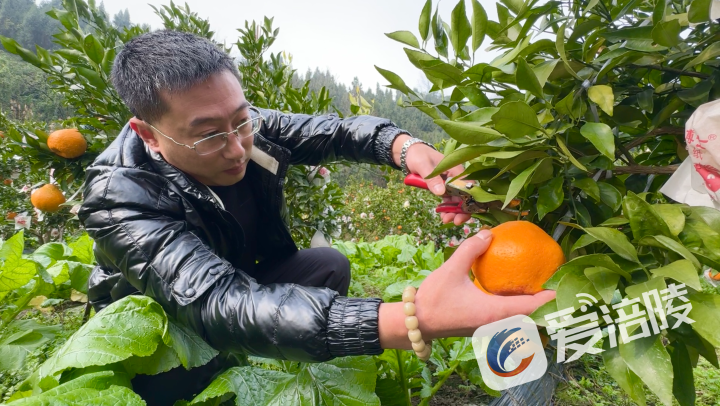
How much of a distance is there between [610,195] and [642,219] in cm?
14

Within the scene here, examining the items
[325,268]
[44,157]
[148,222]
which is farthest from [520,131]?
[44,157]

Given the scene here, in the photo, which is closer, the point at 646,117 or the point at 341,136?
the point at 646,117

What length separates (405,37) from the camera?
96 centimetres

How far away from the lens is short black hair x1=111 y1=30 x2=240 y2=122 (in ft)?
3.87

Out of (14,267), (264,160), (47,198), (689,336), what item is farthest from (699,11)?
(47,198)

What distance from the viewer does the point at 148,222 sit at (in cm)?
116

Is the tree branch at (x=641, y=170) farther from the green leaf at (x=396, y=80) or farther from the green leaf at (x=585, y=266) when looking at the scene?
the green leaf at (x=396, y=80)

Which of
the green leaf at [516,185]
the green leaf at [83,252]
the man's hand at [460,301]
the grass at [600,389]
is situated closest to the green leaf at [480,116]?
the green leaf at [516,185]

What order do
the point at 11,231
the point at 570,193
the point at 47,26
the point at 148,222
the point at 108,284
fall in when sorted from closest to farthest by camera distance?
the point at 570,193, the point at 148,222, the point at 108,284, the point at 11,231, the point at 47,26

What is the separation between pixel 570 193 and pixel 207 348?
3.66 ft

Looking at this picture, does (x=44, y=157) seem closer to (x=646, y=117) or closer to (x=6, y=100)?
(x=646, y=117)

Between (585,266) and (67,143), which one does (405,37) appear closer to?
(585,266)

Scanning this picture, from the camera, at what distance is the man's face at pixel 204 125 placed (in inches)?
47.3

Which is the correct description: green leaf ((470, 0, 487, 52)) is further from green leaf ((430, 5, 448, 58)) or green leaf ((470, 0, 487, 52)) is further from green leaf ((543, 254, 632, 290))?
green leaf ((543, 254, 632, 290))
